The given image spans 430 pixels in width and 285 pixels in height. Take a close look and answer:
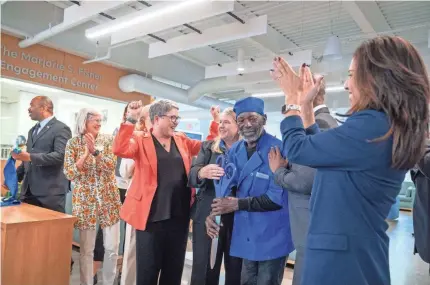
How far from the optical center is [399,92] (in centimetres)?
98

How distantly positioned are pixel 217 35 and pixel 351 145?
15.9ft

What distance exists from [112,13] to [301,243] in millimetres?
5682

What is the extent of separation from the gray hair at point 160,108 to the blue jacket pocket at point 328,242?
4.88ft

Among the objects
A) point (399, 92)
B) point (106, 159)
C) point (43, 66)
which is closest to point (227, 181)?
point (399, 92)

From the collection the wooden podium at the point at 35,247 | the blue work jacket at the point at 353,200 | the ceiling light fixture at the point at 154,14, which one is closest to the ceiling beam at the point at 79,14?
the ceiling light fixture at the point at 154,14

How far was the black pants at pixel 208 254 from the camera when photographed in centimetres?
203

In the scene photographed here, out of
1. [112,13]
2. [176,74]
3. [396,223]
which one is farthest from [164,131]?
[396,223]

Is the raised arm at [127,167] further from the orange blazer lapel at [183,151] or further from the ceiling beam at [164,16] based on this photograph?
the ceiling beam at [164,16]

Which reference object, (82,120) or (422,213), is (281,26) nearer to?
(82,120)

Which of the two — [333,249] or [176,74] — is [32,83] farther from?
[333,249]

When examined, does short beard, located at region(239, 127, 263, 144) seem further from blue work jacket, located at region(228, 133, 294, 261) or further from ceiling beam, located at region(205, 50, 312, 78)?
ceiling beam, located at region(205, 50, 312, 78)

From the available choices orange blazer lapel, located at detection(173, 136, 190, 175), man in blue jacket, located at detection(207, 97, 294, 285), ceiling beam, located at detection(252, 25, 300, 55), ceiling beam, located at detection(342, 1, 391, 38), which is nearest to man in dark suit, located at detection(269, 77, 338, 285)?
man in blue jacket, located at detection(207, 97, 294, 285)

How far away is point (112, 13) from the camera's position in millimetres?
6086

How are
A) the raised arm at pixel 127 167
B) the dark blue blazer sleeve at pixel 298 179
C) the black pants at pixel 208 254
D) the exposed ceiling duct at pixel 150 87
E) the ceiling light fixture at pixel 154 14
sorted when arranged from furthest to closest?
the exposed ceiling duct at pixel 150 87, the ceiling light fixture at pixel 154 14, the raised arm at pixel 127 167, the black pants at pixel 208 254, the dark blue blazer sleeve at pixel 298 179
